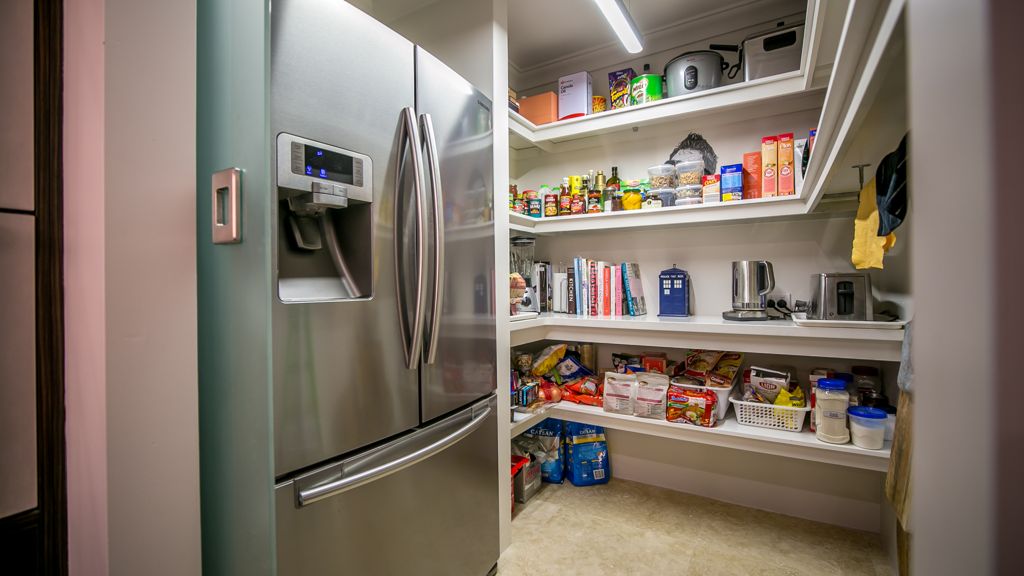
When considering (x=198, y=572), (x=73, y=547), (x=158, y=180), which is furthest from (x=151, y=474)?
(x=158, y=180)

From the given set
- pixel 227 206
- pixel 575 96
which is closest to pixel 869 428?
pixel 575 96

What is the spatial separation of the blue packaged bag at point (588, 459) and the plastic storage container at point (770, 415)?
32.1 inches

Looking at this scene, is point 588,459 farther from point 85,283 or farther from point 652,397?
point 85,283

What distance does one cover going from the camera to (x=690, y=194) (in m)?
2.08

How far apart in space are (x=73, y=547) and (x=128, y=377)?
36 cm

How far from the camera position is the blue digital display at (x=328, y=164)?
0.95 metres

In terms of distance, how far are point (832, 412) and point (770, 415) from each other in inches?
9.4

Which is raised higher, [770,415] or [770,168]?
[770,168]

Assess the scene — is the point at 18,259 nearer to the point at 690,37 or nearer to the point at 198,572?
the point at 198,572

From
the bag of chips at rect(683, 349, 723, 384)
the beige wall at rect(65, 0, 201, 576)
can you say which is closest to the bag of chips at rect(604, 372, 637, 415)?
the bag of chips at rect(683, 349, 723, 384)

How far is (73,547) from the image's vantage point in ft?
2.75

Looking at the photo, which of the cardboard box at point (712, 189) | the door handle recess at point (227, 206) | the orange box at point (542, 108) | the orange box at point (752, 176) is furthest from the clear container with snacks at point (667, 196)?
the door handle recess at point (227, 206)

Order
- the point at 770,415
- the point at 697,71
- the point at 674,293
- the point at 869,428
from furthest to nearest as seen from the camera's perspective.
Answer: the point at 674,293 → the point at 697,71 → the point at 770,415 → the point at 869,428

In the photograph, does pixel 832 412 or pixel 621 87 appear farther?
pixel 621 87
